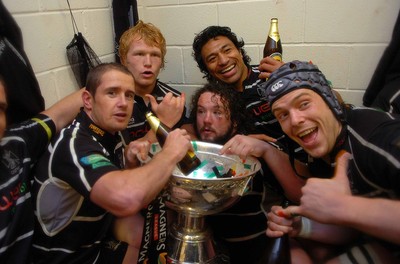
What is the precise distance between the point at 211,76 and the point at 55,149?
3.10 ft

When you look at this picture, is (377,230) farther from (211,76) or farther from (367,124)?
(211,76)

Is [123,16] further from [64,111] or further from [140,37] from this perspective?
[64,111]

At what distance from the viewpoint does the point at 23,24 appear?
1347 mm

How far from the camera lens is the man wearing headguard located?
797mm

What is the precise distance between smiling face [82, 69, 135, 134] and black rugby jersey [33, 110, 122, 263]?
0.03 meters

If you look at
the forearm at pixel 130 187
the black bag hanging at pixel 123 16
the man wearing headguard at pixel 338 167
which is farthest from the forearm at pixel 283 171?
the black bag hanging at pixel 123 16

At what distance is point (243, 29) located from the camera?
180cm

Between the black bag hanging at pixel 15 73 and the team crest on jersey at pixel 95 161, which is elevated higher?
the black bag hanging at pixel 15 73

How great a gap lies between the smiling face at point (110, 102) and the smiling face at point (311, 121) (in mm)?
495

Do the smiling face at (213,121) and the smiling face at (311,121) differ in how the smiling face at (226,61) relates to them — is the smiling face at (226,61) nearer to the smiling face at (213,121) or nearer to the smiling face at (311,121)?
the smiling face at (213,121)

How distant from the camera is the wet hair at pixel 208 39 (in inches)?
67.6

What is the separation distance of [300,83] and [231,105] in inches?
17.3

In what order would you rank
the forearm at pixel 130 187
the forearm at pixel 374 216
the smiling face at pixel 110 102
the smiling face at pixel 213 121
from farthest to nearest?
the smiling face at pixel 213 121 → the smiling face at pixel 110 102 → the forearm at pixel 130 187 → the forearm at pixel 374 216

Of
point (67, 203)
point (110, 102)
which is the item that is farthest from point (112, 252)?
point (110, 102)
